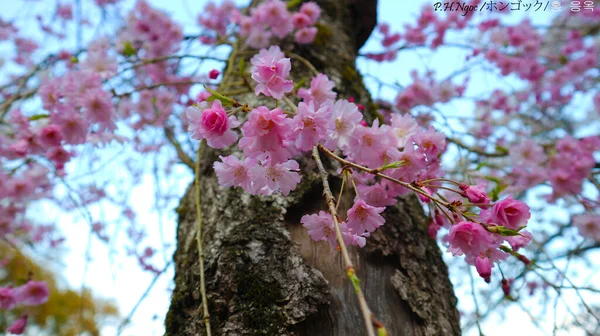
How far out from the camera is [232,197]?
1221 mm

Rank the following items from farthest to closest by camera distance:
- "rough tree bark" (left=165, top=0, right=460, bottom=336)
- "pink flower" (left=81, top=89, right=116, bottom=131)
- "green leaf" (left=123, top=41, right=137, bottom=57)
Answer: "green leaf" (left=123, top=41, right=137, bottom=57) < "pink flower" (left=81, top=89, right=116, bottom=131) < "rough tree bark" (left=165, top=0, right=460, bottom=336)

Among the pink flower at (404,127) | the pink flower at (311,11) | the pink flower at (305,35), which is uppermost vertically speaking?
the pink flower at (311,11)

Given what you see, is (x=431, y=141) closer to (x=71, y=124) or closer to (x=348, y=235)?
(x=348, y=235)

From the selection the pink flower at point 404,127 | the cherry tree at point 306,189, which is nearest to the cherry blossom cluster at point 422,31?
the cherry tree at point 306,189

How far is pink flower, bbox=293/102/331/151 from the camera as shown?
755mm

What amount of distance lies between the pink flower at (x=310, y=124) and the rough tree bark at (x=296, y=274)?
0.38 meters

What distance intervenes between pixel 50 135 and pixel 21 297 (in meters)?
0.80

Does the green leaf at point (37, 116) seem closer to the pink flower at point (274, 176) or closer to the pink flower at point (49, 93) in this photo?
the pink flower at point (49, 93)

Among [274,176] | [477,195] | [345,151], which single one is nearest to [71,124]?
[274,176]

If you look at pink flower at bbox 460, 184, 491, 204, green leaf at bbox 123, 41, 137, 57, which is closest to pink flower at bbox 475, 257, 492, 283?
pink flower at bbox 460, 184, 491, 204

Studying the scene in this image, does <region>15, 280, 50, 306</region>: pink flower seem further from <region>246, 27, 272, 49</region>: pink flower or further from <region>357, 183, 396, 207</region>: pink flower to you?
<region>357, 183, 396, 207</region>: pink flower

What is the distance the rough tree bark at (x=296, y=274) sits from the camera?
925mm

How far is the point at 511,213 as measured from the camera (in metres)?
0.78

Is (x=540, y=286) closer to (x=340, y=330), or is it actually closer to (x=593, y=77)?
(x=593, y=77)
